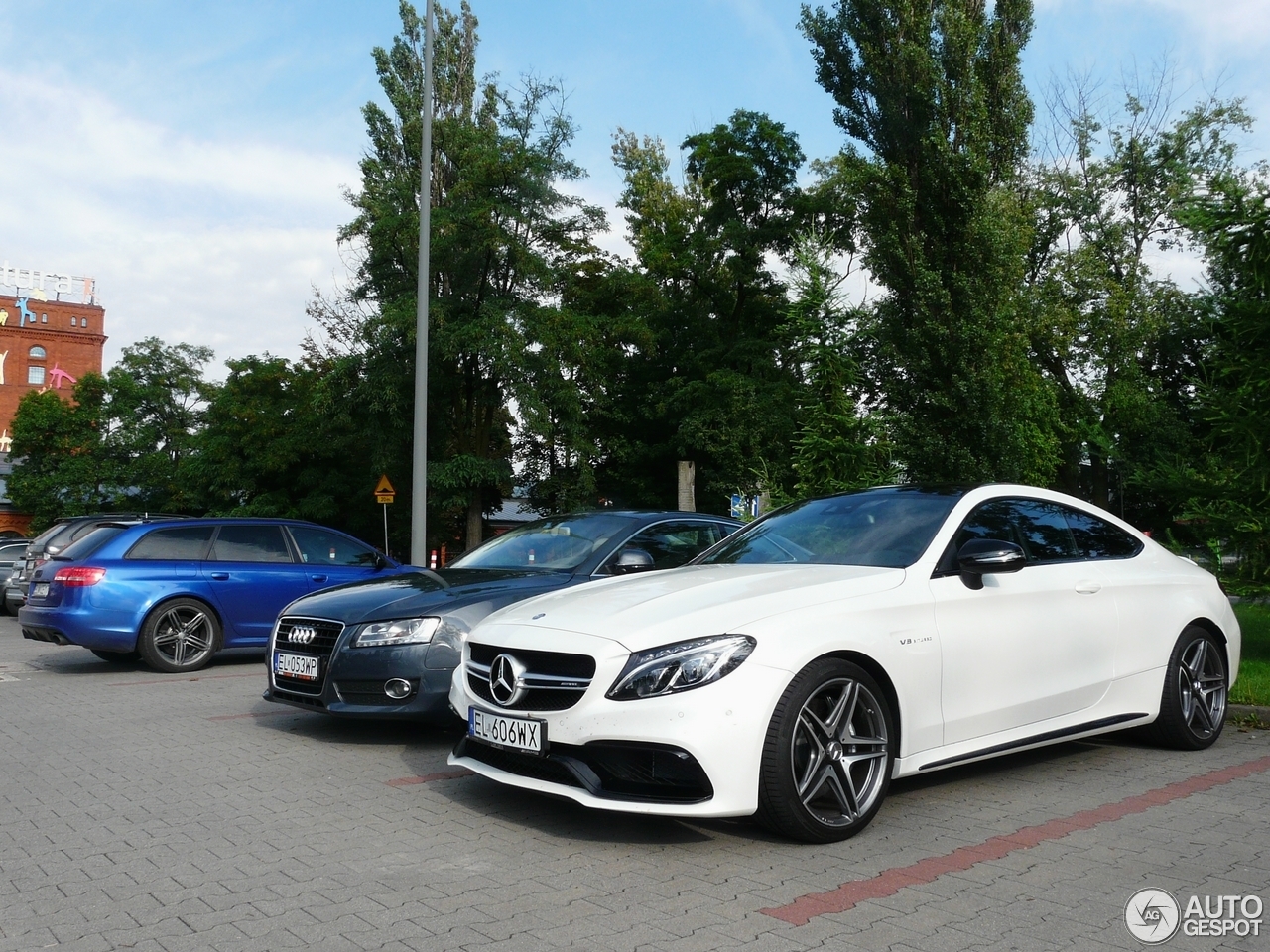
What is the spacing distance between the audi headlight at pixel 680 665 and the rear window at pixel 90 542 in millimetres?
8788

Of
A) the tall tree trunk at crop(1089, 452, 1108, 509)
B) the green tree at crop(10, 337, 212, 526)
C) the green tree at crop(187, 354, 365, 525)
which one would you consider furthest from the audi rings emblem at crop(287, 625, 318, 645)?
the green tree at crop(10, 337, 212, 526)

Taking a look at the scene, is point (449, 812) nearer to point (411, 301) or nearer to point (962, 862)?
point (962, 862)

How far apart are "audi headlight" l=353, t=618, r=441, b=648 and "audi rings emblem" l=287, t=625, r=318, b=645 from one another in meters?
0.54

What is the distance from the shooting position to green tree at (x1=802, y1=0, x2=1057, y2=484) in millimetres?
17281

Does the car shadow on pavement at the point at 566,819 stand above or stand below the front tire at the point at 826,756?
below

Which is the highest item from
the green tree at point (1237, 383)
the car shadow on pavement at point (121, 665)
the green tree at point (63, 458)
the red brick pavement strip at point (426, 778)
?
the green tree at point (63, 458)

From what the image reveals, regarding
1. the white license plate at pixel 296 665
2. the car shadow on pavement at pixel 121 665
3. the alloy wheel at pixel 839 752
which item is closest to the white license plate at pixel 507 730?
the alloy wheel at pixel 839 752

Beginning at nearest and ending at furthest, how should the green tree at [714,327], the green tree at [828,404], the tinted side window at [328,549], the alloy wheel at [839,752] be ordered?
the alloy wheel at [839,752] < the tinted side window at [328,549] < the green tree at [828,404] < the green tree at [714,327]

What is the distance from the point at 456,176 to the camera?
33.5 metres

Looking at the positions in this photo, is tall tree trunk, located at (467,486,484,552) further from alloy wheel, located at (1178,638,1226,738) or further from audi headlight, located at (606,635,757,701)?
audi headlight, located at (606,635,757,701)

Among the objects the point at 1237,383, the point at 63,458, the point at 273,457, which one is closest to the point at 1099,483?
the point at 273,457

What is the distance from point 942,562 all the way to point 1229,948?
2.15m

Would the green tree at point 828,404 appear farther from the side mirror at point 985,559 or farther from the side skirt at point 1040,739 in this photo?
the side mirror at point 985,559

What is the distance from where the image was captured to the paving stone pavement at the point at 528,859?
3.77 meters
